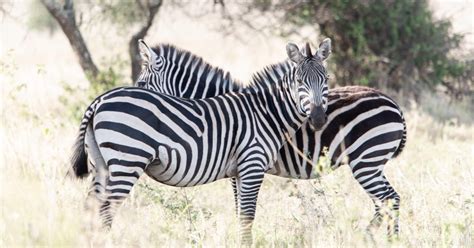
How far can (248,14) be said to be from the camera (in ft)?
45.8

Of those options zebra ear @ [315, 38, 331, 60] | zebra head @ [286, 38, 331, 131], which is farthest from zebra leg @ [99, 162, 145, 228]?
zebra ear @ [315, 38, 331, 60]

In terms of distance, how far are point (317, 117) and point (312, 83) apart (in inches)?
12.3

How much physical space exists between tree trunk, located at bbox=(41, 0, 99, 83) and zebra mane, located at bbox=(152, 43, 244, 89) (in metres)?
4.89

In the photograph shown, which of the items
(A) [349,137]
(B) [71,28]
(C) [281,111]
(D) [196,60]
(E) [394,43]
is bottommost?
(A) [349,137]

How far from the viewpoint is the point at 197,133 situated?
6.19 m

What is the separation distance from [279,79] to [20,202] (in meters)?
2.64

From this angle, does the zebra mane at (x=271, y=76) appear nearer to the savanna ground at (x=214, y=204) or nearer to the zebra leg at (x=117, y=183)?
the savanna ground at (x=214, y=204)

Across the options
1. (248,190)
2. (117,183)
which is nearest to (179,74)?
(248,190)

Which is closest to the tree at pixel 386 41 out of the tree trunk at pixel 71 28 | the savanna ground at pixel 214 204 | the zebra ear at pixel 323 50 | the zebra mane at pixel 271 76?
the savanna ground at pixel 214 204

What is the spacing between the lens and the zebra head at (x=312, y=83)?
6.43m

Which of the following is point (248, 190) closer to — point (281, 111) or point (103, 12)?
point (281, 111)

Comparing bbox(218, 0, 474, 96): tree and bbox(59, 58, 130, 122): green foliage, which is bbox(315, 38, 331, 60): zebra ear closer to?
bbox(59, 58, 130, 122): green foliage

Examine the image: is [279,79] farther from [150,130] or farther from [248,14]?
[248,14]

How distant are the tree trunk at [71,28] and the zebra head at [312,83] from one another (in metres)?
6.49
